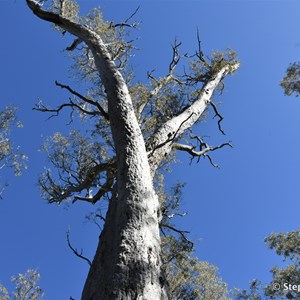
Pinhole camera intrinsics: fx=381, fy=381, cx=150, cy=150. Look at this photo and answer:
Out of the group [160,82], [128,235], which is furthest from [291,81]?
[128,235]

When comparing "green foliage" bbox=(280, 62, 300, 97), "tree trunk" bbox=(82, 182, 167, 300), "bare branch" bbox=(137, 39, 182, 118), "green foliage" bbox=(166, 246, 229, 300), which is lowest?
"tree trunk" bbox=(82, 182, 167, 300)

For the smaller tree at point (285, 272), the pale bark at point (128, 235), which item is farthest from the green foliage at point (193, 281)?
the pale bark at point (128, 235)

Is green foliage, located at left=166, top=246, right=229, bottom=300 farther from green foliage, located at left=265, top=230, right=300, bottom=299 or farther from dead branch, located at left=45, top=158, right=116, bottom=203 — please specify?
dead branch, located at left=45, top=158, right=116, bottom=203

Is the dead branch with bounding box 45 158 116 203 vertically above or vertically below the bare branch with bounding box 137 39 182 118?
below

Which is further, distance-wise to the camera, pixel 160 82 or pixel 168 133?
pixel 160 82

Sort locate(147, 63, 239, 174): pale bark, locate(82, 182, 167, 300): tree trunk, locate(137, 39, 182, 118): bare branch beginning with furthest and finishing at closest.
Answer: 1. locate(137, 39, 182, 118): bare branch
2. locate(147, 63, 239, 174): pale bark
3. locate(82, 182, 167, 300): tree trunk

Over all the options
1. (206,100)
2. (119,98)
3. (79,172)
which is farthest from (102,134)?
(119,98)

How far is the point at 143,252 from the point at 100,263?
37 cm

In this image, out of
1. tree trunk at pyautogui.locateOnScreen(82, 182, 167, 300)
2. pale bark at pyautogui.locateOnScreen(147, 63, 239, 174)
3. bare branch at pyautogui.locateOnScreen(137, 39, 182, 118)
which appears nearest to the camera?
tree trunk at pyautogui.locateOnScreen(82, 182, 167, 300)

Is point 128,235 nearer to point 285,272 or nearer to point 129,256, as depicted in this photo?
point 129,256

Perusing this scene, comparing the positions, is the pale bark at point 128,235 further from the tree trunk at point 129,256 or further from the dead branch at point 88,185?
the dead branch at point 88,185

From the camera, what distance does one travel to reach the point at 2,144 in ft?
46.7

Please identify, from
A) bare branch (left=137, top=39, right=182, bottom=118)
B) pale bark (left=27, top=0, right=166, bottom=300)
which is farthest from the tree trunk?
bare branch (left=137, top=39, right=182, bottom=118)

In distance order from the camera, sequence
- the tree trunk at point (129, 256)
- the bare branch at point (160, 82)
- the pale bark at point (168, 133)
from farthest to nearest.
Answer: the bare branch at point (160, 82) < the pale bark at point (168, 133) < the tree trunk at point (129, 256)
